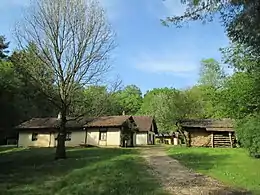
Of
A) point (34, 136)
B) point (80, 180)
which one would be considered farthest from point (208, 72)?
point (80, 180)

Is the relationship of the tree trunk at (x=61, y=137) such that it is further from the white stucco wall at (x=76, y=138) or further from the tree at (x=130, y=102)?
the tree at (x=130, y=102)

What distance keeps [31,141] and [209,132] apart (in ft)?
83.5

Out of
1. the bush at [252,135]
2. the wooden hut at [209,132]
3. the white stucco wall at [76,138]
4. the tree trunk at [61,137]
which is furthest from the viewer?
the white stucco wall at [76,138]

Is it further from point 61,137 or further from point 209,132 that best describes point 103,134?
point 61,137

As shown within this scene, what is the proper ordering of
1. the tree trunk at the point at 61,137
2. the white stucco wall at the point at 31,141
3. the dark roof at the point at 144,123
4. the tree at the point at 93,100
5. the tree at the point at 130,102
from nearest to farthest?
the tree trunk at the point at 61,137, the tree at the point at 93,100, the white stucco wall at the point at 31,141, the dark roof at the point at 144,123, the tree at the point at 130,102

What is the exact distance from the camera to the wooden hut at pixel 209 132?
4491cm

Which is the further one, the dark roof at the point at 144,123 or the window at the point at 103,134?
the dark roof at the point at 144,123

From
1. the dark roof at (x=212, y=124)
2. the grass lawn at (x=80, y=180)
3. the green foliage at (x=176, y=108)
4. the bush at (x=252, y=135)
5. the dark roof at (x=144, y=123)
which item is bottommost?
the grass lawn at (x=80, y=180)

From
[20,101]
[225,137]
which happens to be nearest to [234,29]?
[225,137]

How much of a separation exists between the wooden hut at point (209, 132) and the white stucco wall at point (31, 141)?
19.4 meters

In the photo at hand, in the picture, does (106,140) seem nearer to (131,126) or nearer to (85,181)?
(131,126)

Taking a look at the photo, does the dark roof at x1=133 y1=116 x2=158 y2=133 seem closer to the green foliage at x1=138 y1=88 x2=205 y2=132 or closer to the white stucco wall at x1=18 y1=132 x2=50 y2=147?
the green foliage at x1=138 y1=88 x2=205 y2=132

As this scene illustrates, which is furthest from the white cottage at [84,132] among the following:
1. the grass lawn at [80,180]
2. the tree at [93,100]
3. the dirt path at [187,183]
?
the dirt path at [187,183]

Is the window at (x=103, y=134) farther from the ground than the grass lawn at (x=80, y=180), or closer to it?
farther from the ground
